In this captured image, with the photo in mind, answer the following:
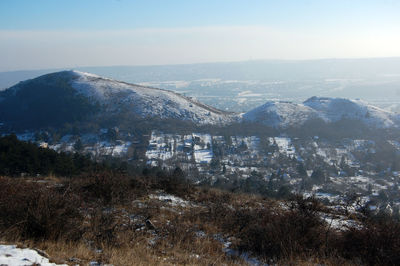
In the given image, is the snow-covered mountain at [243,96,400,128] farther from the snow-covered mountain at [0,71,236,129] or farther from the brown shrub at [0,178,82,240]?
the brown shrub at [0,178,82,240]

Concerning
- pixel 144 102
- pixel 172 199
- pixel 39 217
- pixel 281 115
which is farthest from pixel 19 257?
pixel 281 115

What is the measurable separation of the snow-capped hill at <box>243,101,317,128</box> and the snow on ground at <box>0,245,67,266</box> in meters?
92.6

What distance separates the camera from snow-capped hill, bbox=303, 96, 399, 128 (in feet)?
297

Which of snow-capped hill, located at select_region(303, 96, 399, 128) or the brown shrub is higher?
the brown shrub

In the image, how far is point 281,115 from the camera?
97.2 m

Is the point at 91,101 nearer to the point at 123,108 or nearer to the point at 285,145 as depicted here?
the point at 123,108

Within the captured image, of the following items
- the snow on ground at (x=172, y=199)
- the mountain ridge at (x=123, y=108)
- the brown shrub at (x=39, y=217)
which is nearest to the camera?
the brown shrub at (x=39, y=217)

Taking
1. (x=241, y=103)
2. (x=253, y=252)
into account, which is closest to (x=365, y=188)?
(x=253, y=252)

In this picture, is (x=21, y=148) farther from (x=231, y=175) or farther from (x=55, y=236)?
(x=231, y=175)

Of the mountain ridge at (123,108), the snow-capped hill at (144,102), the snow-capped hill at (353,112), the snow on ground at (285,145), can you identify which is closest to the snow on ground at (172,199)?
the snow on ground at (285,145)

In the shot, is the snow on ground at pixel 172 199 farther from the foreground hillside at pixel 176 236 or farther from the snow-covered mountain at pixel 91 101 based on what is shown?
the snow-covered mountain at pixel 91 101

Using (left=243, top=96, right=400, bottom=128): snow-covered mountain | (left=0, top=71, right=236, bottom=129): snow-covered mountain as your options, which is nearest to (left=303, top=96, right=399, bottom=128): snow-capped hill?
(left=243, top=96, right=400, bottom=128): snow-covered mountain

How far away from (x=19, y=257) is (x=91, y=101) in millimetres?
93792

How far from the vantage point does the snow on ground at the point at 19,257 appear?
4.09 m
